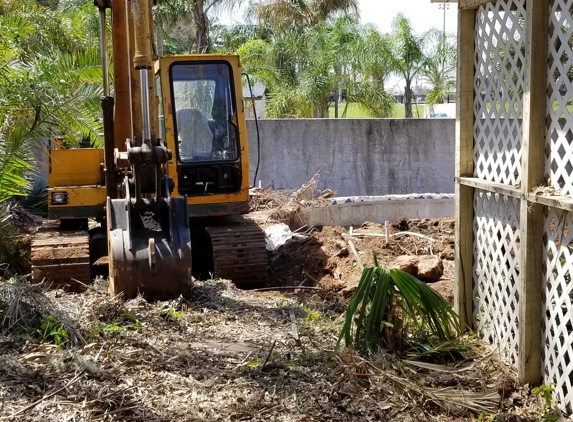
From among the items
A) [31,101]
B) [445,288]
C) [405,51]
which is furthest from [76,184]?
[405,51]

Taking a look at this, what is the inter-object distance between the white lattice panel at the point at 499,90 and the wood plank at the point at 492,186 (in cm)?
7

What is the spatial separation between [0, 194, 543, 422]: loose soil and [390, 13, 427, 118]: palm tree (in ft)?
68.0

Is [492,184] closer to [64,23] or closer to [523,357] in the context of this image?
[523,357]

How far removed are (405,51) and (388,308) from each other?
72.5 ft

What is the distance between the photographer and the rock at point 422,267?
28.0 feet

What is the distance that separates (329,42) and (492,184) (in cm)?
2155

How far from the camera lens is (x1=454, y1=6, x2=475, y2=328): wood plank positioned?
18.4ft

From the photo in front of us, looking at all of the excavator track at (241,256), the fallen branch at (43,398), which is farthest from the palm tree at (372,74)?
the fallen branch at (43,398)

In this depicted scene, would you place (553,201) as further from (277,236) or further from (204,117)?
(277,236)

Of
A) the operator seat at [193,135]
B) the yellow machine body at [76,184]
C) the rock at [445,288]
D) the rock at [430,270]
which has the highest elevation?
the operator seat at [193,135]

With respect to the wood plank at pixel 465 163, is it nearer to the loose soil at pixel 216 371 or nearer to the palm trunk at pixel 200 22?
the loose soil at pixel 216 371

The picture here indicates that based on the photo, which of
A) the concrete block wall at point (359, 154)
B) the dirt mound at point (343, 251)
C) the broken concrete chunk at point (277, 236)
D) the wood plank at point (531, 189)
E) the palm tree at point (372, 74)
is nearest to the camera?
the wood plank at point (531, 189)

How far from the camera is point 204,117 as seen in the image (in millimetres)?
9336

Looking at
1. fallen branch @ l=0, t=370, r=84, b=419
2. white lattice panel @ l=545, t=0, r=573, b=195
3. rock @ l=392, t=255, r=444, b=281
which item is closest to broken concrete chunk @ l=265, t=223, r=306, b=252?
rock @ l=392, t=255, r=444, b=281
